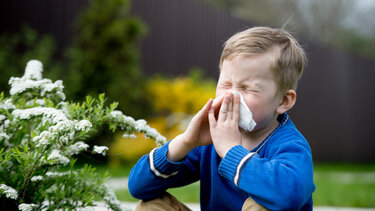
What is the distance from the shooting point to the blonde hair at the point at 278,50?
1886 mm

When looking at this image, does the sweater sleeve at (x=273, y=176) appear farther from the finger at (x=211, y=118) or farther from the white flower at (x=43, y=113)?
the white flower at (x=43, y=113)

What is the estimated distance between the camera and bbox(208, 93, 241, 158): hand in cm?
174

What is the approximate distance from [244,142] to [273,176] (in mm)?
429

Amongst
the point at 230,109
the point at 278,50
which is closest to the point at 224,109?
the point at 230,109

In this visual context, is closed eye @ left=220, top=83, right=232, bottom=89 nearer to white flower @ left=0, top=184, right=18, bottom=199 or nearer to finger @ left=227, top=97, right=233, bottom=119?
finger @ left=227, top=97, right=233, bottom=119

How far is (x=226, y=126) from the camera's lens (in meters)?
1.77

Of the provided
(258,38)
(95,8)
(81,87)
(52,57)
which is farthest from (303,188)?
(52,57)

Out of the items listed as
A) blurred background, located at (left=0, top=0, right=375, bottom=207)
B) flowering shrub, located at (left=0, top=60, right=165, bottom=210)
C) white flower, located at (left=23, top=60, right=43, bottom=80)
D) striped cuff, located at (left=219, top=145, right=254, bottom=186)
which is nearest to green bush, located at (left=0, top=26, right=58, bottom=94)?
blurred background, located at (left=0, top=0, right=375, bottom=207)

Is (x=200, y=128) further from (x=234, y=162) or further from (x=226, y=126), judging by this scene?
(x=234, y=162)

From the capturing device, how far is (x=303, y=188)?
1.60 m

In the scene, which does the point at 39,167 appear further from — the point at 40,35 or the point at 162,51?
the point at 162,51

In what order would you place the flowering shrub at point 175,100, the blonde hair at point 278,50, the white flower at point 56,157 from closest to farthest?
the white flower at point 56,157 < the blonde hair at point 278,50 < the flowering shrub at point 175,100

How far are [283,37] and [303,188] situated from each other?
73 cm

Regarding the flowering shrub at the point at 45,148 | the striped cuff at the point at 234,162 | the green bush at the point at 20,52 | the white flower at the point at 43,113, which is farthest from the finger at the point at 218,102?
the green bush at the point at 20,52
